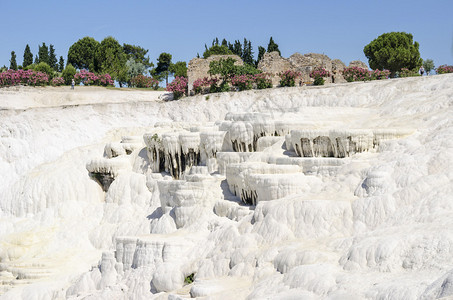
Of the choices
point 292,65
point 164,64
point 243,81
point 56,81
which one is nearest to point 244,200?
point 243,81

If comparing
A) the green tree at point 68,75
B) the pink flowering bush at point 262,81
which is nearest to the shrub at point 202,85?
the pink flowering bush at point 262,81

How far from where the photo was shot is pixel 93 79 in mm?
46250

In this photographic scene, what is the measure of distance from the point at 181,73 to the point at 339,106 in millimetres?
33365

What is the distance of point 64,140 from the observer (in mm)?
32281

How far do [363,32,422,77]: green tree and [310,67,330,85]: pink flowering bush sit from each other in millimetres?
11944

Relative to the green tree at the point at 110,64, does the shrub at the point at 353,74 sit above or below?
below

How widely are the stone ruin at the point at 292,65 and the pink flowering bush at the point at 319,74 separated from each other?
942 millimetres

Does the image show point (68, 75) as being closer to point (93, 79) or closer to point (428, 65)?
point (93, 79)

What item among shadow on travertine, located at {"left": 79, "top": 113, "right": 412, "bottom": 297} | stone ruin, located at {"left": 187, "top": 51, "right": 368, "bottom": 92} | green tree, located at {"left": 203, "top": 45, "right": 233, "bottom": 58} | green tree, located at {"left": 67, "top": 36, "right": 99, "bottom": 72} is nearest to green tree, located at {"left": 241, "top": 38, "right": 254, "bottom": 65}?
green tree, located at {"left": 203, "top": 45, "right": 233, "bottom": 58}

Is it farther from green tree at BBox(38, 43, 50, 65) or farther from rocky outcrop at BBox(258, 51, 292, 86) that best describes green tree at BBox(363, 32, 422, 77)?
green tree at BBox(38, 43, 50, 65)

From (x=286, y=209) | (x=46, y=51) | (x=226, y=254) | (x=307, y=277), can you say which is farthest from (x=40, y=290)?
(x=46, y=51)

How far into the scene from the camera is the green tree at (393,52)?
45734 millimetres

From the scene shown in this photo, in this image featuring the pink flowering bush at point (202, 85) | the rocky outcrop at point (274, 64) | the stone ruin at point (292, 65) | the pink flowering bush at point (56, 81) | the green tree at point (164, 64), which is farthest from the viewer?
the green tree at point (164, 64)

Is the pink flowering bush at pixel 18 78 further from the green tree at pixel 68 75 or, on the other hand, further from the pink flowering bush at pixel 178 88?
the pink flowering bush at pixel 178 88
